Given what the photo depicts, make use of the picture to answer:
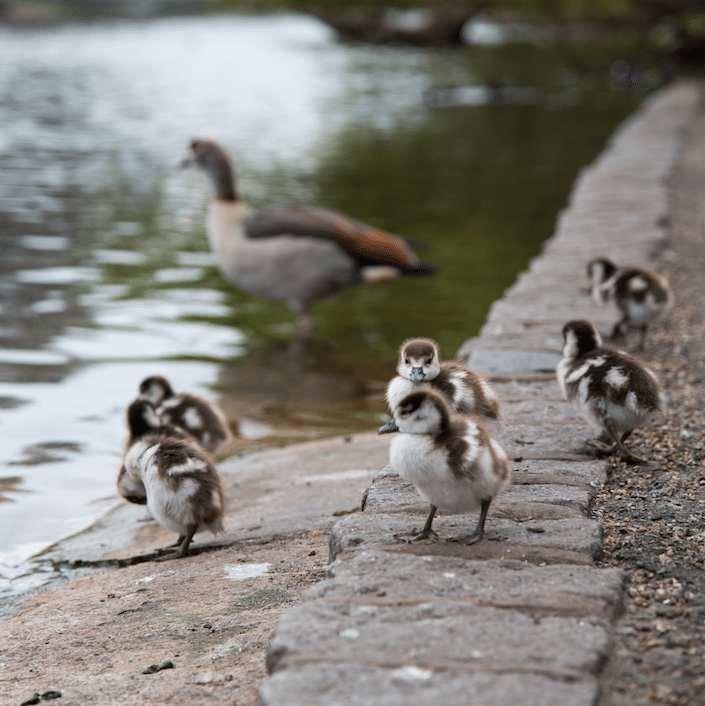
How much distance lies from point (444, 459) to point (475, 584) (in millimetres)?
464

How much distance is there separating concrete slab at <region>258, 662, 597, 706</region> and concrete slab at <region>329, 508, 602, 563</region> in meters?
0.77

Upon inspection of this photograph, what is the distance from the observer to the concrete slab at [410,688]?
2504mm

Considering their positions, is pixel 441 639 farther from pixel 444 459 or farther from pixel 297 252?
pixel 297 252

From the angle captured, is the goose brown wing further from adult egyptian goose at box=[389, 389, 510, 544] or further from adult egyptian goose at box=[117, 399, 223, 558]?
adult egyptian goose at box=[389, 389, 510, 544]

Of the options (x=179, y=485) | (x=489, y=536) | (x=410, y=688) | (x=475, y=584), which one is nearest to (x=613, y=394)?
(x=489, y=536)

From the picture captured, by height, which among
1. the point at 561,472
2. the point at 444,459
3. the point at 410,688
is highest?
the point at 444,459

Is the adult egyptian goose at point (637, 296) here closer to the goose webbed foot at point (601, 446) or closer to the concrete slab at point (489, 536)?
A: the goose webbed foot at point (601, 446)

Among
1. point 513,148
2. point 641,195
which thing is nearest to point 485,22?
point 513,148

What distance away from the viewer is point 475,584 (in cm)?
313

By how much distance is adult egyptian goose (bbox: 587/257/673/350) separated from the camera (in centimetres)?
618

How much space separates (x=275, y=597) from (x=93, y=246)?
29.4ft

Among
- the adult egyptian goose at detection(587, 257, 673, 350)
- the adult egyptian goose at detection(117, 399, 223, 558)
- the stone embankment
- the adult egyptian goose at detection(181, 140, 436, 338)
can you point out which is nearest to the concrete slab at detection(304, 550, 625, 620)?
the stone embankment

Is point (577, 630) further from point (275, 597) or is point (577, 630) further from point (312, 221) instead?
point (312, 221)

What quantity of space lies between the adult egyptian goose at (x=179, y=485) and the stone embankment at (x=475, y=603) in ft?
3.00
